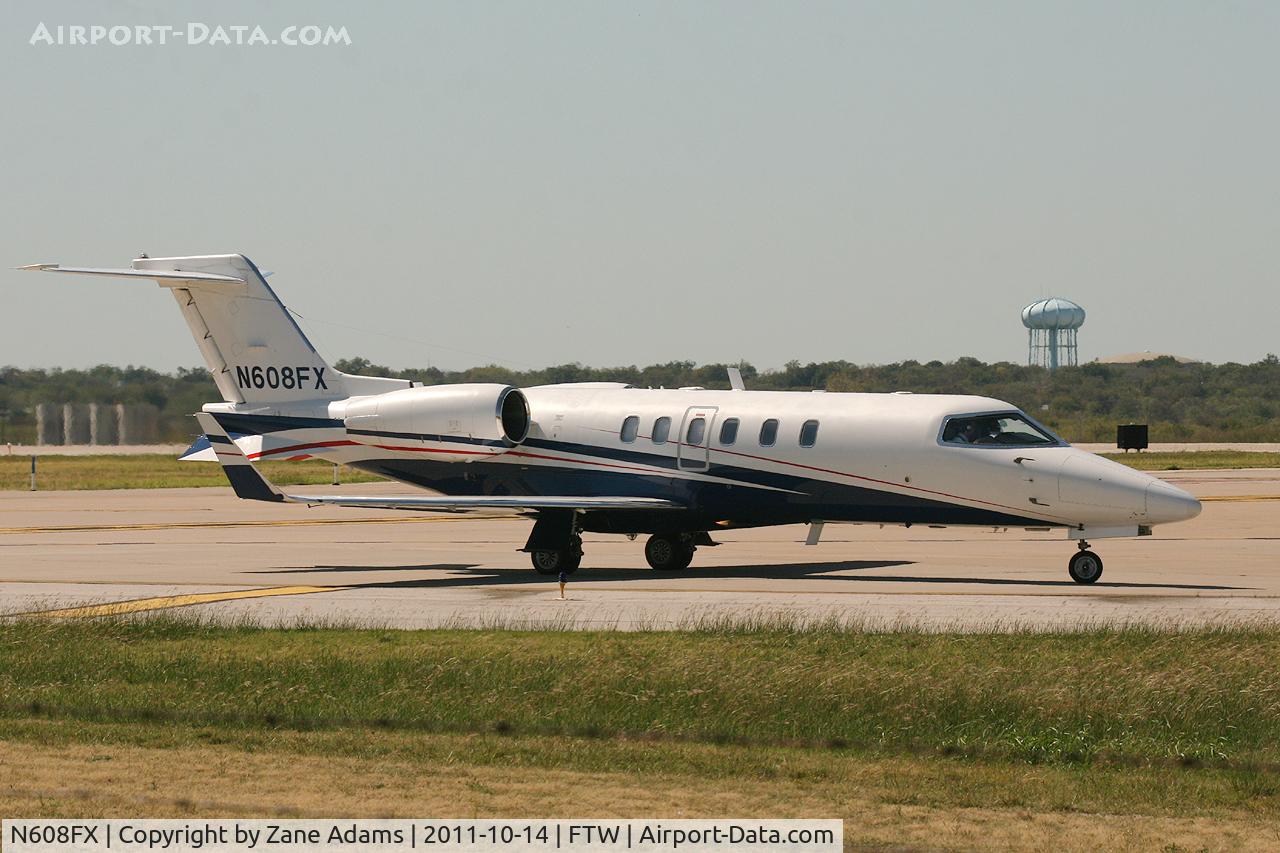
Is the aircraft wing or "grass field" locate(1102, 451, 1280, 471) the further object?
"grass field" locate(1102, 451, 1280, 471)

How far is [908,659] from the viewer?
50.0 feet

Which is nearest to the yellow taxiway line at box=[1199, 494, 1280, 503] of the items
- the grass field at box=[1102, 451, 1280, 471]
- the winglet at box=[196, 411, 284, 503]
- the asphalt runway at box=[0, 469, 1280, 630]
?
the asphalt runway at box=[0, 469, 1280, 630]

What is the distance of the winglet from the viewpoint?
84.8ft

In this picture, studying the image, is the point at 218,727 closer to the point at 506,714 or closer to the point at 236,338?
the point at 506,714

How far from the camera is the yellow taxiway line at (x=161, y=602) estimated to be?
782 inches

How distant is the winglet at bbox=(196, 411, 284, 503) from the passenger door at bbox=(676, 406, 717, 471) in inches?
257

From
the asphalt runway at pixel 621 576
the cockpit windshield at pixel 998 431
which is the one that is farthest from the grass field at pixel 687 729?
the cockpit windshield at pixel 998 431

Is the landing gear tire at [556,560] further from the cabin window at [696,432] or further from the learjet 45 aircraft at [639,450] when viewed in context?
the cabin window at [696,432]

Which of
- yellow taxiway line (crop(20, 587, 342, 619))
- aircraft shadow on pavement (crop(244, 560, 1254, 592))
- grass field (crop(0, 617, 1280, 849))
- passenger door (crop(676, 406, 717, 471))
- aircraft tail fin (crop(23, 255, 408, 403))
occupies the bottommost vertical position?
aircraft shadow on pavement (crop(244, 560, 1254, 592))

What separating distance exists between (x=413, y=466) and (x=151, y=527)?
13.4 meters

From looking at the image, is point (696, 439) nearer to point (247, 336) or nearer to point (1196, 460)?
point (247, 336)

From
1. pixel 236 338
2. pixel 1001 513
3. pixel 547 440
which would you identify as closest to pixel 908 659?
pixel 1001 513

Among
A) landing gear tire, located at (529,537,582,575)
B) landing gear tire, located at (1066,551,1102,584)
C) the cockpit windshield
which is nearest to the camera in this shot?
landing gear tire, located at (1066,551,1102,584)

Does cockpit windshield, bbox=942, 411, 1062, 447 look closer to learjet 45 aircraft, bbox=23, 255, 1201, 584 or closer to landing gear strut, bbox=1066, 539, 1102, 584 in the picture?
learjet 45 aircraft, bbox=23, 255, 1201, 584
